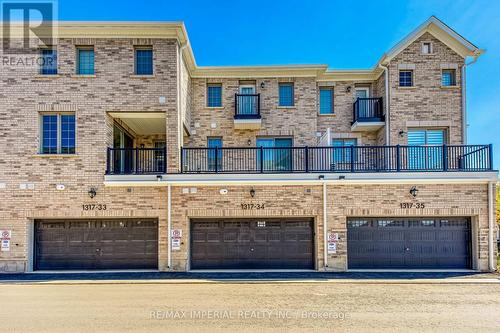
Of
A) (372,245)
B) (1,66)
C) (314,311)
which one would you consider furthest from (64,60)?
(372,245)

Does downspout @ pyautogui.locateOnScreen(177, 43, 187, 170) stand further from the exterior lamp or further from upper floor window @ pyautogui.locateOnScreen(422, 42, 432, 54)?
upper floor window @ pyautogui.locateOnScreen(422, 42, 432, 54)

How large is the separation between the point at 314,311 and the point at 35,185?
11179mm

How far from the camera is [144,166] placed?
13367 millimetres

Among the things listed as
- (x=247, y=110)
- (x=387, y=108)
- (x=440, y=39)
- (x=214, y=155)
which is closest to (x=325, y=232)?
(x=214, y=155)

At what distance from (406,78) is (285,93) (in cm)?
589

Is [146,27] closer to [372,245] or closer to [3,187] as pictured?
[3,187]

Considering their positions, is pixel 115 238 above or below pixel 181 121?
below

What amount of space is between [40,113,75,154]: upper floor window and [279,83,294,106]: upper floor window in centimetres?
949

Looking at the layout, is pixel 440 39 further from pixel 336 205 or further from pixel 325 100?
pixel 336 205

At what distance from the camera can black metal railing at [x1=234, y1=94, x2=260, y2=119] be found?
15500mm

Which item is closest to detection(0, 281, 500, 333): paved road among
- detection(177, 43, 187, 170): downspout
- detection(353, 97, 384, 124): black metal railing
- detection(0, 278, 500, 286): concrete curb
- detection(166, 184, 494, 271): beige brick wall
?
detection(0, 278, 500, 286): concrete curb

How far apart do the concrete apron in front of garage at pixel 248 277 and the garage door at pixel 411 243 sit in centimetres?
50

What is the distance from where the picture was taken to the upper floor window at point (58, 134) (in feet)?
40.9

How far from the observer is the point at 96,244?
12414mm
